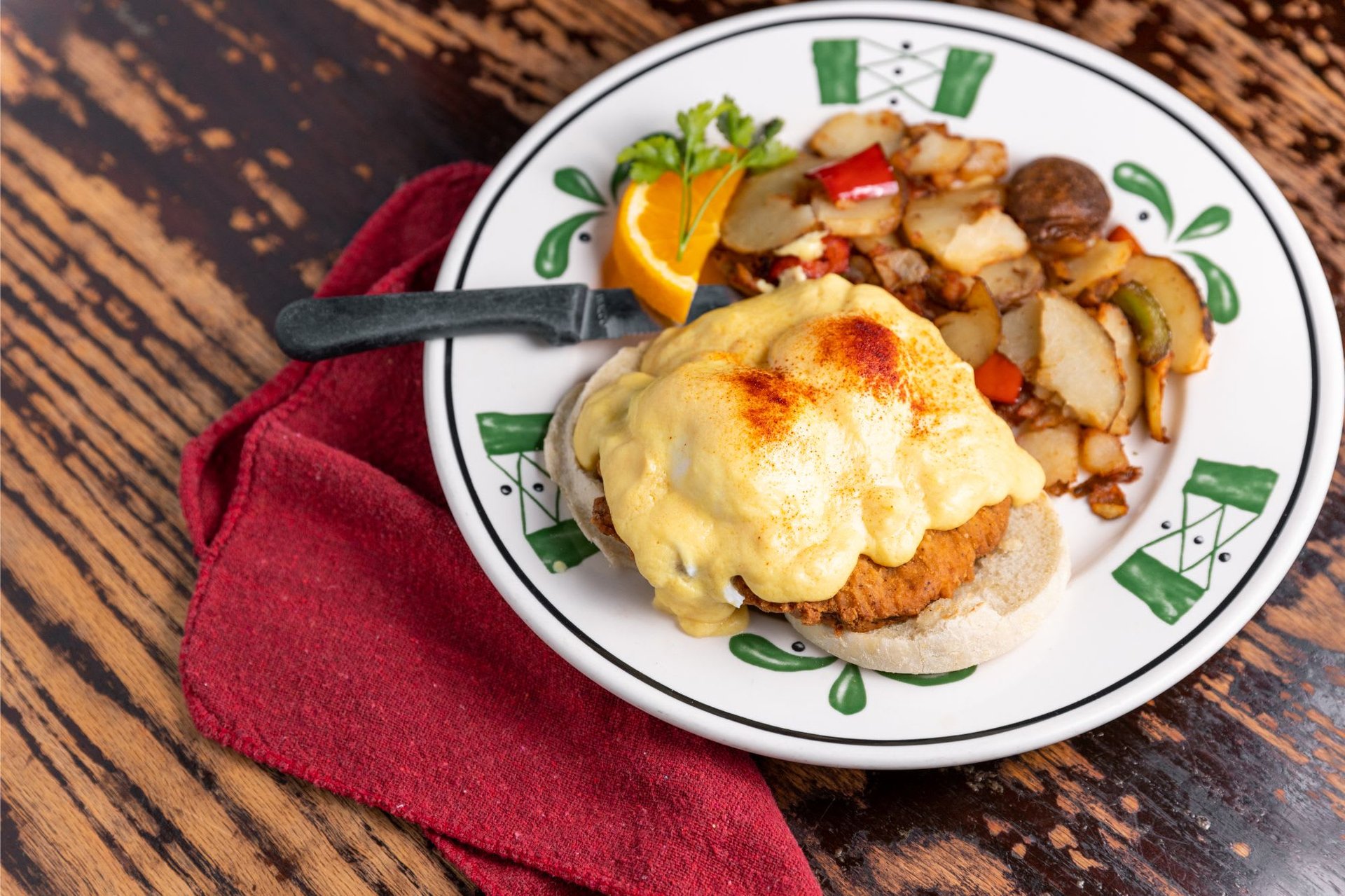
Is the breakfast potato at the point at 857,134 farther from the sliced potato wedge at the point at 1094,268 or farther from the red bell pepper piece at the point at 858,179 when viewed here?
the sliced potato wedge at the point at 1094,268

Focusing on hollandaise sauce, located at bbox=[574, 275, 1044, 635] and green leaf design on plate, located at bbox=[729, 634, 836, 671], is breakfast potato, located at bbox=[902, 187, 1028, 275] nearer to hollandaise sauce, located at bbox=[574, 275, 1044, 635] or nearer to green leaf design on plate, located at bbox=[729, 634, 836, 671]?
hollandaise sauce, located at bbox=[574, 275, 1044, 635]

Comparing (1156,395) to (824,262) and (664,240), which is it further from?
(664,240)

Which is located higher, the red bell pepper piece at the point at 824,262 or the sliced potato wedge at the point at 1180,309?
the red bell pepper piece at the point at 824,262

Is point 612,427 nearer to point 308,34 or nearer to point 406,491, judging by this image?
point 406,491

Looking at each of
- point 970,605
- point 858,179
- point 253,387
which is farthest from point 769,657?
point 253,387

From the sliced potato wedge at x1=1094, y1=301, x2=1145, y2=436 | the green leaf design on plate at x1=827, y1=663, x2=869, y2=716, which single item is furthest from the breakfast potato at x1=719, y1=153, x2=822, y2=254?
the green leaf design on plate at x1=827, y1=663, x2=869, y2=716

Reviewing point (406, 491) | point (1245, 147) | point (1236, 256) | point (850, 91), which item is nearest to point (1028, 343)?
point (1236, 256)

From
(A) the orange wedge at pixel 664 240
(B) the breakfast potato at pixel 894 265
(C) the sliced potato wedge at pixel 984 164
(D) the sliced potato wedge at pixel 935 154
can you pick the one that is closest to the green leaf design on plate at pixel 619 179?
(A) the orange wedge at pixel 664 240
